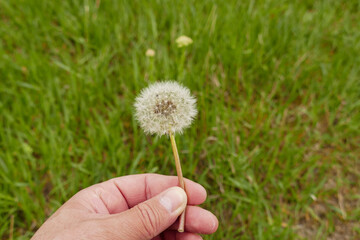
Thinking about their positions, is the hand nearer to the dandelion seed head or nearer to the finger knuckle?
the finger knuckle

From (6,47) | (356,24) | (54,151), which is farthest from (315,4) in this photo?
(6,47)

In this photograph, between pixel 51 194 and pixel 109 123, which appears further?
pixel 109 123

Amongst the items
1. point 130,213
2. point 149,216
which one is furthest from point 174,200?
point 130,213

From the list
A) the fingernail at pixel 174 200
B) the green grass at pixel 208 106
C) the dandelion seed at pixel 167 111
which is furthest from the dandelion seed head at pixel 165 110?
the green grass at pixel 208 106

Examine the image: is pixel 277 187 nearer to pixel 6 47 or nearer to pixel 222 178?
pixel 222 178

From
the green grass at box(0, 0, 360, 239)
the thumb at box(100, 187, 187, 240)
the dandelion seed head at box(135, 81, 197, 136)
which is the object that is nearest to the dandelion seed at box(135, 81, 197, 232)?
the dandelion seed head at box(135, 81, 197, 136)

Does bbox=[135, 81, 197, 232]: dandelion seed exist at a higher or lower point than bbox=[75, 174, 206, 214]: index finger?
higher

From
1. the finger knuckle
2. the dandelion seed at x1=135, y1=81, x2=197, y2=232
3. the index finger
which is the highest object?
the dandelion seed at x1=135, y1=81, x2=197, y2=232

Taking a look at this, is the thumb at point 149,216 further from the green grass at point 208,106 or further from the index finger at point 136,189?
the green grass at point 208,106
